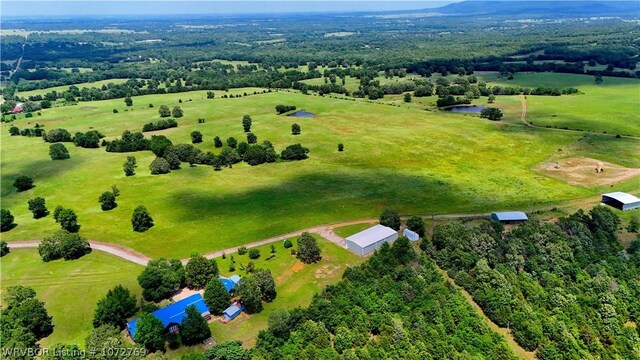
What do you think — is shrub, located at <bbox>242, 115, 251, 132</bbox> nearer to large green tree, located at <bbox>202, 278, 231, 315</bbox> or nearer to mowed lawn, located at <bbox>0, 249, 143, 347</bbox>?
mowed lawn, located at <bbox>0, 249, 143, 347</bbox>

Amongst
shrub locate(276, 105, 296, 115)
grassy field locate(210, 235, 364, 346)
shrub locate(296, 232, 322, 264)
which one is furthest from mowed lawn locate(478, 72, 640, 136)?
shrub locate(296, 232, 322, 264)

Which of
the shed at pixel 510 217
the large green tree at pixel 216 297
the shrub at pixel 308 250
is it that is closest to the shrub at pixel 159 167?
the shrub at pixel 308 250

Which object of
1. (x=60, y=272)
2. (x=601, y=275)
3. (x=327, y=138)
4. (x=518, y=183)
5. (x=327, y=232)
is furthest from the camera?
(x=327, y=138)

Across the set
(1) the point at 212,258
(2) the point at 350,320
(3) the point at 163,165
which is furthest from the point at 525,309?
(3) the point at 163,165

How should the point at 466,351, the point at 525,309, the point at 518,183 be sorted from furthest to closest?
the point at 518,183, the point at 525,309, the point at 466,351

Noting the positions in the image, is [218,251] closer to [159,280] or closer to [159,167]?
[159,280]

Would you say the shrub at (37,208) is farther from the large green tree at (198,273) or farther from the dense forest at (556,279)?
the dense forest at (556,279)

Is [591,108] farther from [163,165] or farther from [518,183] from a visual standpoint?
[163,165]
